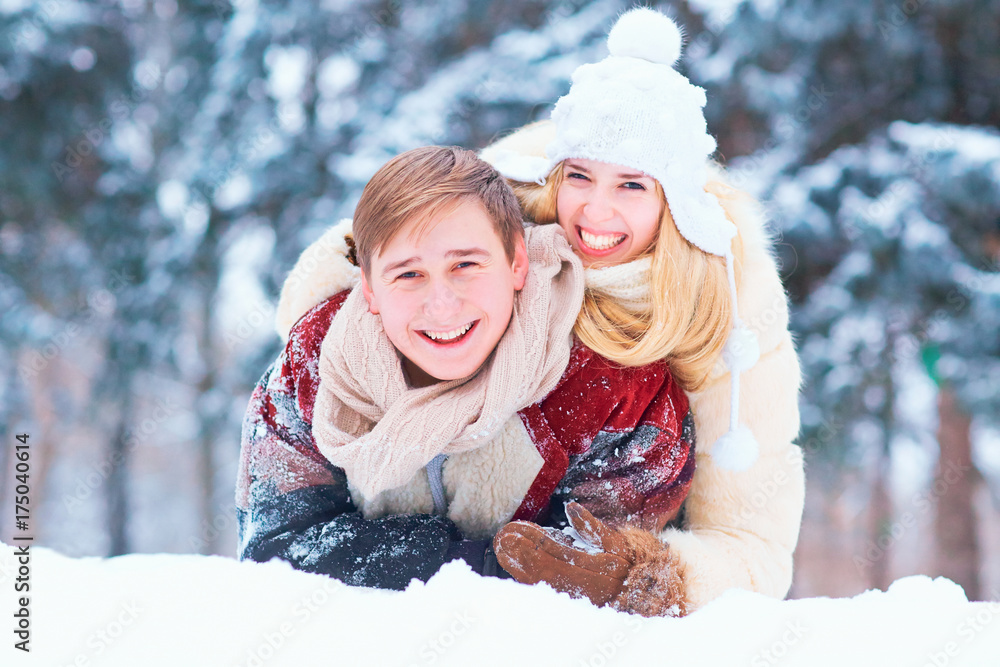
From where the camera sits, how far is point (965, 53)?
15.5ft

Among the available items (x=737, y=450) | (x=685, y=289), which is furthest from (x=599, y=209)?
(x=737, y=450)

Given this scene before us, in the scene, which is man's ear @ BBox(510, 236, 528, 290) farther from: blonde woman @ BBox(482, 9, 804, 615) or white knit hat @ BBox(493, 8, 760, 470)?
white knit hat @ BBox(493, 8, 760, 470)

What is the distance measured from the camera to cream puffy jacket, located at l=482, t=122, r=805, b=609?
2295mm

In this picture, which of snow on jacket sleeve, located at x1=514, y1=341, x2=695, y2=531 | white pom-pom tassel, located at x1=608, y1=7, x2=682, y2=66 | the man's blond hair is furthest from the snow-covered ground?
white pom-pom tassel, located at x1=608, y1=7, x2=682, y2=66

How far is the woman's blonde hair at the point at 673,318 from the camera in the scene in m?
2.09

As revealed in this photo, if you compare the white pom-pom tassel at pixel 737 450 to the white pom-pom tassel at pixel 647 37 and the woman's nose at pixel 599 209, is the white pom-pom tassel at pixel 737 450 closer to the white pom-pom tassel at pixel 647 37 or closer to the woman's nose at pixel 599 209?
the woman's nose at pixel 599 209

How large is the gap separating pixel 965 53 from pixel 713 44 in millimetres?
1583

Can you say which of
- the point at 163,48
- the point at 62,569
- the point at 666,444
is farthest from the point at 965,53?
the point at 163,48

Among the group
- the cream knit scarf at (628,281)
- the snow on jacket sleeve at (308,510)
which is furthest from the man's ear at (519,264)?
the snow on jacket sleeve at (308,510)

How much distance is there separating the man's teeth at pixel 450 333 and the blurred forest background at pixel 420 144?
328cm

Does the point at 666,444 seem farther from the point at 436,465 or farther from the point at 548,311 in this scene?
the point at 436,465

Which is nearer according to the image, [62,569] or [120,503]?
[62,569]

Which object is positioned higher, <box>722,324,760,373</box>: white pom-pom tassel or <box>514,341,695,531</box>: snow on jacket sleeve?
Answer: <box>722,324,760,373</box>: white pom-pom tassel

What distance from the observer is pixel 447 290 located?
191 centimetres
